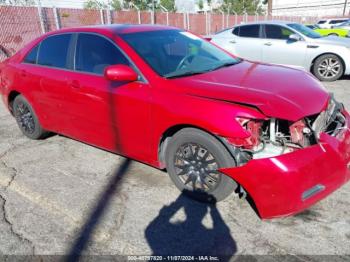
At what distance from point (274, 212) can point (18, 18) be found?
13175 millimetres

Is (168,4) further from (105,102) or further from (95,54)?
(105,102)

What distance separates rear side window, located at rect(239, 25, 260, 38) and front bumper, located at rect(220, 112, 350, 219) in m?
7.24

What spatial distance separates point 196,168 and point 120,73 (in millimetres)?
1170

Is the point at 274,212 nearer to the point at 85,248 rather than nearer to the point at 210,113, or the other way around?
the point at 210,113

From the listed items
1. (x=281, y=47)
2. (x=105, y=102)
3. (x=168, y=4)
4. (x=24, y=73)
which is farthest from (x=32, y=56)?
(x=168, y=4)

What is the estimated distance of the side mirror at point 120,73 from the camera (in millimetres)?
3238

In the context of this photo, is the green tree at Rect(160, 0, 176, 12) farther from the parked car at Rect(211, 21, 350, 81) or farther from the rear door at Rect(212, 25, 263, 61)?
the parked car at Rect(211, 21, 350, 81)

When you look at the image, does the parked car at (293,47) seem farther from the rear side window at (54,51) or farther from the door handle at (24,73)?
the door handle at (24,73)

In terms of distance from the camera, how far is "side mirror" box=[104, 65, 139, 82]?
3.24 meters

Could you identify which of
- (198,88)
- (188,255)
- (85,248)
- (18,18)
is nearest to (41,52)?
(198,88)

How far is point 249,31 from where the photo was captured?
959 centimetres

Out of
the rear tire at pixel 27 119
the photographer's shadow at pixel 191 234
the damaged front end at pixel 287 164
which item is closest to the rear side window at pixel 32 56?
the rear tire at pixel 27 119

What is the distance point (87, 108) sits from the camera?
3.83m

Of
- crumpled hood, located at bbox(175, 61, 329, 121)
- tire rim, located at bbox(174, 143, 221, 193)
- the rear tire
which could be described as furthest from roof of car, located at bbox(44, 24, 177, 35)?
tire rim, located at bbox(174, 143, 221, 193)
